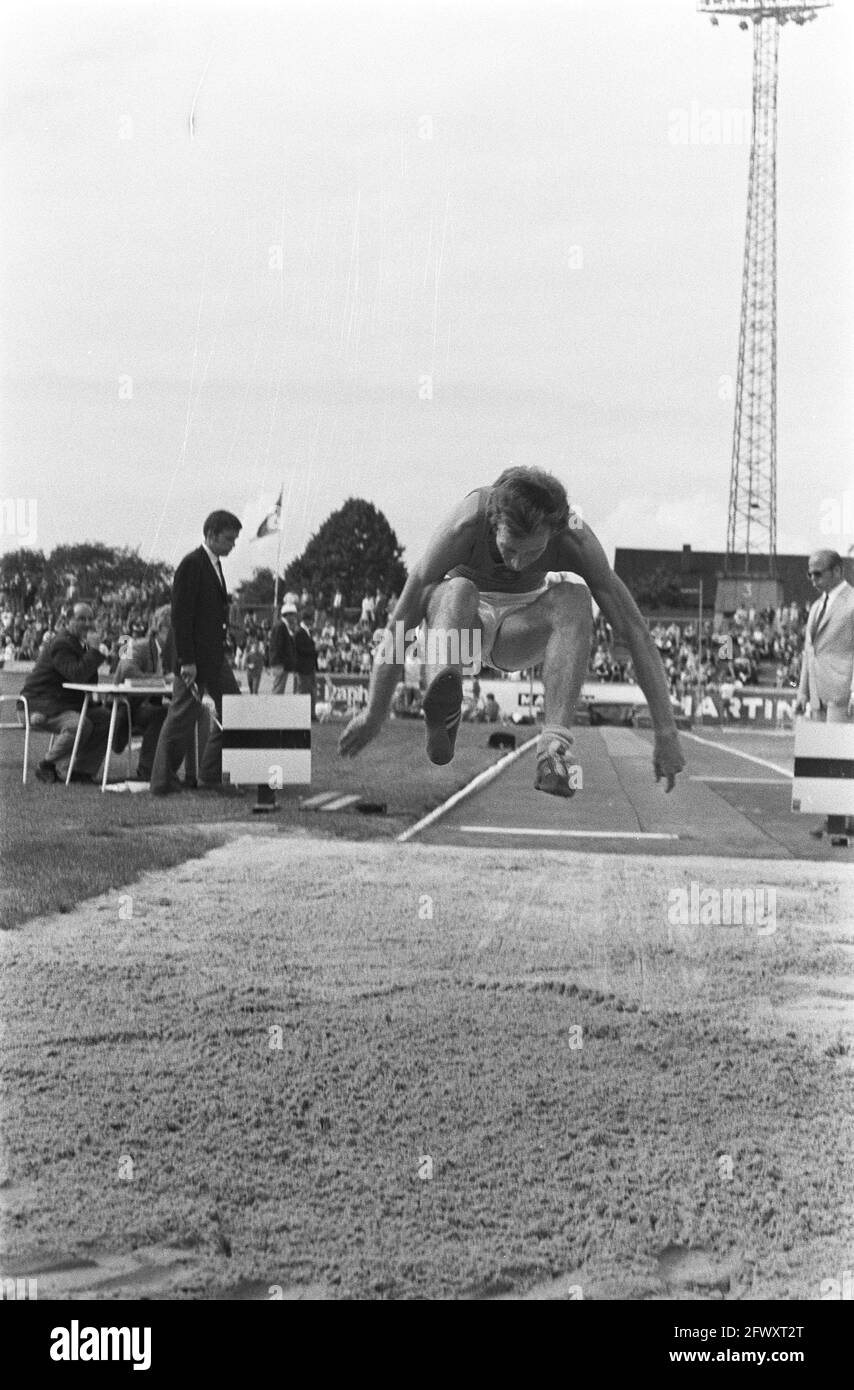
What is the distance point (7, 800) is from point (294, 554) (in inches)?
535

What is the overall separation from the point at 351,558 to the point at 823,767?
3588 millimetres

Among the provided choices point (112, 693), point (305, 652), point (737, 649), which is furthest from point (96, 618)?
point (112, 693)

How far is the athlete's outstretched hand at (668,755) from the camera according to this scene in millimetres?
5789

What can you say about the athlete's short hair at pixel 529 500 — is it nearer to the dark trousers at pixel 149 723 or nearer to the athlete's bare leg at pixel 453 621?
the athlete's bare leg at pixel 453 621

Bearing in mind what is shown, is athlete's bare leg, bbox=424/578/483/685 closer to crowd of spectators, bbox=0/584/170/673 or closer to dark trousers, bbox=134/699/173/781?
crowd of spectators, bbox=0/584/170/673

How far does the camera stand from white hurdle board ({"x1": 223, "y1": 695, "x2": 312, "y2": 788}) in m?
8.48

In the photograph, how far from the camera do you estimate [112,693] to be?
47.4 feet

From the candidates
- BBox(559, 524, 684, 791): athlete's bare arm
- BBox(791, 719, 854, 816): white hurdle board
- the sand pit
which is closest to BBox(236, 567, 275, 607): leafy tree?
BBox(559, 524, 684, 791): athlete's bare arm

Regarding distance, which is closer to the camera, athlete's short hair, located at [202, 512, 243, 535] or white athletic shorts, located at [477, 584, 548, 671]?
white athletic shorts, located at [477, 584, 548, 671]

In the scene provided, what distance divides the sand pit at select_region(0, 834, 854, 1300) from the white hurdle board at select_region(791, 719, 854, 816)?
2348 millimetres

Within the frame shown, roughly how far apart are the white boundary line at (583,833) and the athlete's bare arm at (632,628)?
50.5ft

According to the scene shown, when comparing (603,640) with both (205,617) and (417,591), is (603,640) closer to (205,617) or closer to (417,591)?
(417,591)
